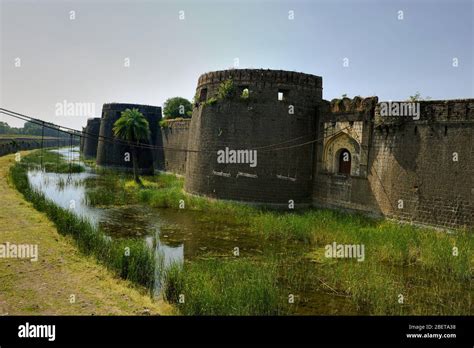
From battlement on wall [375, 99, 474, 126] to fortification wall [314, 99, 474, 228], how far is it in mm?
27

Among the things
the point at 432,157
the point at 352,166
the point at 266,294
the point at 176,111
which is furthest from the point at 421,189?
the point at 176,111

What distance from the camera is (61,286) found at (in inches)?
259

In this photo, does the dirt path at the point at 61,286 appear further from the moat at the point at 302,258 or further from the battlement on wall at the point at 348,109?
the battlement on wall at the point at 348,109

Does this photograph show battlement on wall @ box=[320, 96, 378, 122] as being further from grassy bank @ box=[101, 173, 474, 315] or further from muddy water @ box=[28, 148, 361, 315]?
muddy water @ box=[28, 148, 361, 315]

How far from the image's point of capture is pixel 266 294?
618 centimetres

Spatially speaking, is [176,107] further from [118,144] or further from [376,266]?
[376,266]

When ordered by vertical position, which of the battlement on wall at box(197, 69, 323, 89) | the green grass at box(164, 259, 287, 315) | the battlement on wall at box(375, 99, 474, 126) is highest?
the battlement on wall at box(197, 69, 323, 89)

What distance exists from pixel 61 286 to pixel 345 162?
1181cm

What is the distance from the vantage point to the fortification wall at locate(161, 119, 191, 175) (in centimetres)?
2717

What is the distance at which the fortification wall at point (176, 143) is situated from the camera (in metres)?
27.2

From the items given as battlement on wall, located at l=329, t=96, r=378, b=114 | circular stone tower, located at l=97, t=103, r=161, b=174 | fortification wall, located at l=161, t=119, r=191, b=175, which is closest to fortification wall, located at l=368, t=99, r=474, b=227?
battlement on wall, located at l=329, t=96, r=378, b=114

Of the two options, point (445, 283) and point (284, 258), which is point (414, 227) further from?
point (284, 258)

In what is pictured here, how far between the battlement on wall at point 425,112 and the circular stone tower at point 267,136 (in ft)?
12.4
